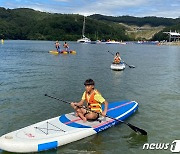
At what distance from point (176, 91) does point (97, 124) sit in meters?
11.9

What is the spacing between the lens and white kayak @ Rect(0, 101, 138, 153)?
1037 centimetres

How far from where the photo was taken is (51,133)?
445 inches

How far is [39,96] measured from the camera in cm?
1995

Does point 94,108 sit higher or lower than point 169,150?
higher

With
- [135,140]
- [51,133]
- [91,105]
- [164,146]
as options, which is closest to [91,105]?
[91,105]

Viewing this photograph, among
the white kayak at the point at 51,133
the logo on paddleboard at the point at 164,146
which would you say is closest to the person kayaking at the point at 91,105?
the white kayak at the point at 51,133

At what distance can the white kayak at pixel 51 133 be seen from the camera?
10.4 metres

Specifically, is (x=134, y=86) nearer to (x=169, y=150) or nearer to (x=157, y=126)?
(x=157, y=126)

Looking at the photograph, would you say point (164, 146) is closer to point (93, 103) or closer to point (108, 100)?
point (93, 103)

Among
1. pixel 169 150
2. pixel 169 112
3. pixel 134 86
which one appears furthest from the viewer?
pixel 134 86

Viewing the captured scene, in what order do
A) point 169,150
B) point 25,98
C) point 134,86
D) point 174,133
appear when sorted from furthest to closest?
point 134,86 < point 25,98 < point 174,133 < point 169,150

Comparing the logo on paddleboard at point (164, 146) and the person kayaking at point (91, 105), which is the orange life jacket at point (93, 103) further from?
the logo on paddleboard at point (164, 146)

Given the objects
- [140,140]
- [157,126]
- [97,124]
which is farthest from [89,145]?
[157,126]

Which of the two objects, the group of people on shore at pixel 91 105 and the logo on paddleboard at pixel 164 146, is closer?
the logo on paddleboard at pixel 164 146
